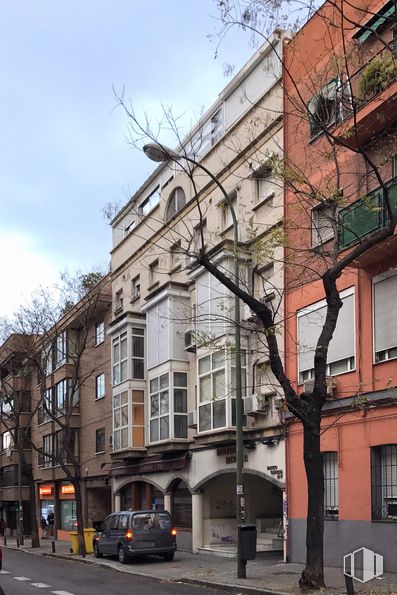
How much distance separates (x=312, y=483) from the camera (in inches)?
504

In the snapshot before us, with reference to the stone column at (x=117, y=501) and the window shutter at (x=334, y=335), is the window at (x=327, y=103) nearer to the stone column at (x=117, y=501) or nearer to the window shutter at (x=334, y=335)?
the window shutter at (x=334, y=335)

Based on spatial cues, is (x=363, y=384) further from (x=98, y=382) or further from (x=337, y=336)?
(x=98, y=382)

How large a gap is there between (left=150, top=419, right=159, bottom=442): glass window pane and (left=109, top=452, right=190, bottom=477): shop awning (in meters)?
0.78

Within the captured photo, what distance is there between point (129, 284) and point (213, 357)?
1075cm

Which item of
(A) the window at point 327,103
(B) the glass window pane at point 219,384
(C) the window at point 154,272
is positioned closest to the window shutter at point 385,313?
(A) the window at point 327,103

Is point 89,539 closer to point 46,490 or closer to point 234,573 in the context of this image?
point 234,573

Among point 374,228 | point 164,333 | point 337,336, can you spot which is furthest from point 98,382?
point 374,228

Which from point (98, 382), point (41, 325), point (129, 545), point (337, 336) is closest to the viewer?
point (337, 336)

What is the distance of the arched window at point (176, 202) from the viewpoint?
28766mm

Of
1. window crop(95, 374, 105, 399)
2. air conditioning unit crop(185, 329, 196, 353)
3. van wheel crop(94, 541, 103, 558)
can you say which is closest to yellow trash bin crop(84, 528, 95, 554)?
van wheel crop(94, 541, 103, 558)

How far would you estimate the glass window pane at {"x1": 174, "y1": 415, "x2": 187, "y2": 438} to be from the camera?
26734 mm

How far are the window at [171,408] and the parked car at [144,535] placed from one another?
189 inches

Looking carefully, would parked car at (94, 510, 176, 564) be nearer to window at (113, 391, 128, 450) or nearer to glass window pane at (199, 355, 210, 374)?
glass window pane at (199, 355, 210, 374)

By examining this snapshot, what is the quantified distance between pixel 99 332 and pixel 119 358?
21.0 feet
